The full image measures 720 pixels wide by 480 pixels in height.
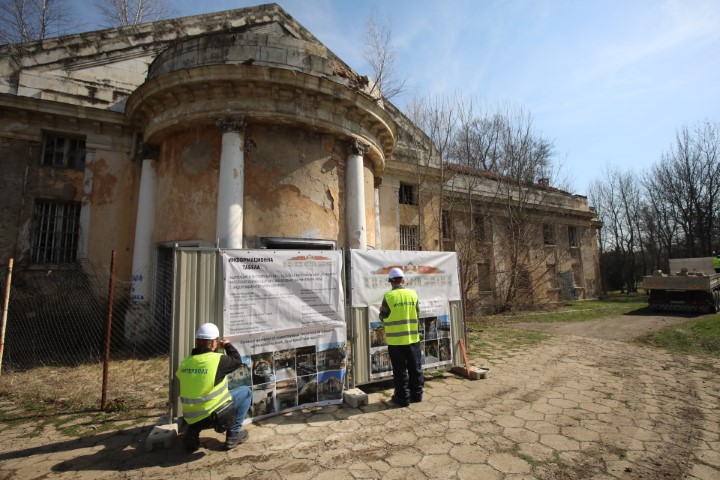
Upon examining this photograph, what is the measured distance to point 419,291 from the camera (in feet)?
19.4

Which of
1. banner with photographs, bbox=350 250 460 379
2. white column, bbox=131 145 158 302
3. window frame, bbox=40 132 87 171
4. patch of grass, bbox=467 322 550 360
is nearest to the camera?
banner with photographs, bbox=350 250 460 379

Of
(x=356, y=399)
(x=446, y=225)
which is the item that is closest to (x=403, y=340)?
(x=356, y=399)

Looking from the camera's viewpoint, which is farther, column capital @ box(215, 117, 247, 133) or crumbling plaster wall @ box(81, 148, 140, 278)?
crumbling plaster wall @ box(81, 148, 140, 278)

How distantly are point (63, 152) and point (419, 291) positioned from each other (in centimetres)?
1091

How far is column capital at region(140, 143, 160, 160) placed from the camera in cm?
941

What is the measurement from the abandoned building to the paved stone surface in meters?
4.00

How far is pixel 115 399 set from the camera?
16.5 feet

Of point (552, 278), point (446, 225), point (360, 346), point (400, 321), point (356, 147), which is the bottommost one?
point (360, 346)

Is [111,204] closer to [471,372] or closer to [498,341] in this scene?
[471,372]

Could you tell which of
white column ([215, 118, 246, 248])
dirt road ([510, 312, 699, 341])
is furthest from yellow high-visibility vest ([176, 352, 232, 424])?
dirt road ([510, 312, 699, 341])

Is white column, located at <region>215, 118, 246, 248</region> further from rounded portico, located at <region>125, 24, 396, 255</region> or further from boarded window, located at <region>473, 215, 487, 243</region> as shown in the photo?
boarded window, located at <region>473, 215, 487, 243</region>

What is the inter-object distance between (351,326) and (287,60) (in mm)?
6728

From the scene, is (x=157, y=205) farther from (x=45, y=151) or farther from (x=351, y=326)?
(x=351, y=326)

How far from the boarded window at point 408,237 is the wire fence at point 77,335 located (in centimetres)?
972
